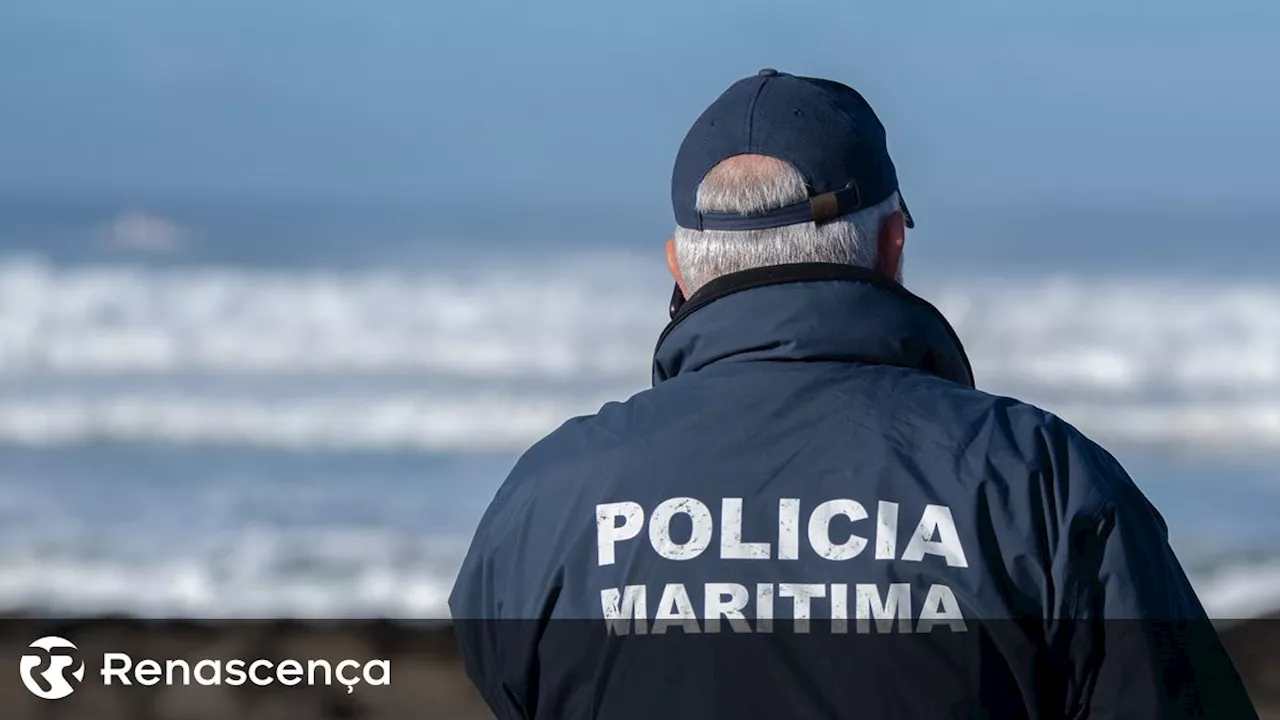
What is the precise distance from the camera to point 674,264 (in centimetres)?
174

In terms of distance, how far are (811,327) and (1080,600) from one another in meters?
0.34

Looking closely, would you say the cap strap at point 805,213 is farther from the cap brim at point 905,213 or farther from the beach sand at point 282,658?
the beach sand at point 282,658

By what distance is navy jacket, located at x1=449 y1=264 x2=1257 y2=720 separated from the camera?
1413 mm

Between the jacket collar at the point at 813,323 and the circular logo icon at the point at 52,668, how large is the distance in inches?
215

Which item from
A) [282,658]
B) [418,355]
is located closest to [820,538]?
[282,658]

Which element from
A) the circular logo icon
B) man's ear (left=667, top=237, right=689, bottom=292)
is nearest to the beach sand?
the circular logo icon

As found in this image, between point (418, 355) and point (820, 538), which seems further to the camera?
point (418, 355)

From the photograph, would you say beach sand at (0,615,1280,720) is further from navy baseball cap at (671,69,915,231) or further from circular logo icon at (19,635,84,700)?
navy baseball cap at (671,69,915,231)

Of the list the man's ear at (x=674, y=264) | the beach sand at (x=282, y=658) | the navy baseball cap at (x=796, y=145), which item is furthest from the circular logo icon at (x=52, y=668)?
the navy baseball cap at (x=796, y=145)

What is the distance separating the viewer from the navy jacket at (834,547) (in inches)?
55.6

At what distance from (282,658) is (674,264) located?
591cm

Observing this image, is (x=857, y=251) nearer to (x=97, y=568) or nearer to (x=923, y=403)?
(x=923, y=403)

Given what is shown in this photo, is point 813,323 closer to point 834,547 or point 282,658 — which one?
point 834,547

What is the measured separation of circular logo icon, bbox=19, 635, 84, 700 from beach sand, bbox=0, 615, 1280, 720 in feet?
0.13
